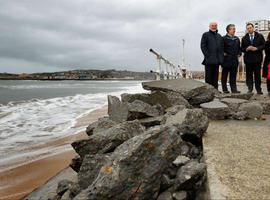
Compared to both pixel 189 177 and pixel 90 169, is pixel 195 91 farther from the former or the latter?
pixel 189 177

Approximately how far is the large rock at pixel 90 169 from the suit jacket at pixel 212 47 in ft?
18.4

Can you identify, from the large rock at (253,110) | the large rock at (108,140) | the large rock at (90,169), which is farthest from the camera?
the large rock at (253,110)

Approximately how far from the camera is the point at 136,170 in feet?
9.59

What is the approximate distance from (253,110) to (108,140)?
3208 millimetres

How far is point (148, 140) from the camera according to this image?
3123 millimetres

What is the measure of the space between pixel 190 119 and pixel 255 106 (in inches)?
94.4

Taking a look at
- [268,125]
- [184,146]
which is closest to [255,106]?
[268,125]

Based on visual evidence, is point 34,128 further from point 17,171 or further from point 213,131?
point 213,131

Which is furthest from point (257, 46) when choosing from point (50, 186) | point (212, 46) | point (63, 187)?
point (63, 187)

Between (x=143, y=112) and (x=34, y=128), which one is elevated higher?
(x=143, y=112)

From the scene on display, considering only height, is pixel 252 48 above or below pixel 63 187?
above

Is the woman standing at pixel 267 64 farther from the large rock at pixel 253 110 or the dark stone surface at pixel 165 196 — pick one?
the dark stone surface at pixel 165 196

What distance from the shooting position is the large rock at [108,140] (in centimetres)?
396

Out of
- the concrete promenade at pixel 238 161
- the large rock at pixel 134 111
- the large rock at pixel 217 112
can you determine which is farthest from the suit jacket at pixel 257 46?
the concrete promenade at pixel 238 161
